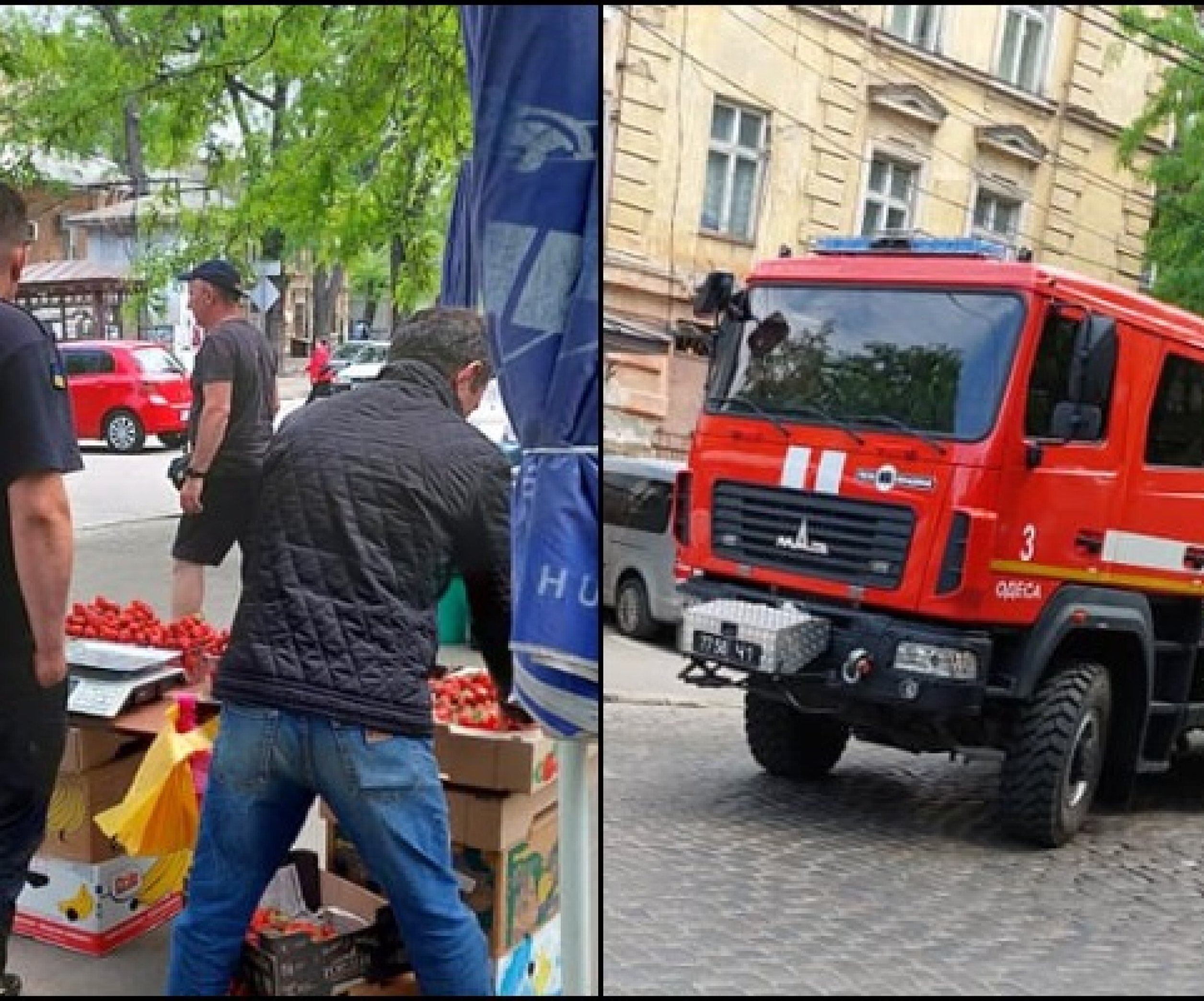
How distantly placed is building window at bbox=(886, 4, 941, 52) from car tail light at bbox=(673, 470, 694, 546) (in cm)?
134

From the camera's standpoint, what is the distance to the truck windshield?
4.07 metres

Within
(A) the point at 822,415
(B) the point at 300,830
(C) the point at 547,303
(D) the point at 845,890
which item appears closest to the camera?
(C) the point at 547,303

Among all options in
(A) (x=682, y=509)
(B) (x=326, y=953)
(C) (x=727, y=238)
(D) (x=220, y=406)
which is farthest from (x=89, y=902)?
(C) (x=727, y=238)

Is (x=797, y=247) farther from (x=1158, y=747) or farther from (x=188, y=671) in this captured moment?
(x=1158, y=747)

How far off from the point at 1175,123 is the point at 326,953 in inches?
142

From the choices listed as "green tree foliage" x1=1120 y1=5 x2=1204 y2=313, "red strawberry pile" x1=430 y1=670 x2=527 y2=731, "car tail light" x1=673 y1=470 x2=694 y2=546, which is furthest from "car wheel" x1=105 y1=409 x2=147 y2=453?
"green tree foliage" x1=1120 y1=5 x2=1204 y2=313

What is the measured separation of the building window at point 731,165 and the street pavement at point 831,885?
1.11 m

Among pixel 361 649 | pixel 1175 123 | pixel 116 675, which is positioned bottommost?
pixel 116 675

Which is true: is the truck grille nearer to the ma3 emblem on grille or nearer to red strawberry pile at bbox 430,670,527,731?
the ma3 emblem on grille

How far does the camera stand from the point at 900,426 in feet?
14.4

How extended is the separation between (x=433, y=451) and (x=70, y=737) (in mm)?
1532

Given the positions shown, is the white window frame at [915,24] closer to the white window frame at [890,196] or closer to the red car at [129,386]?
the white window frame at [890,196]

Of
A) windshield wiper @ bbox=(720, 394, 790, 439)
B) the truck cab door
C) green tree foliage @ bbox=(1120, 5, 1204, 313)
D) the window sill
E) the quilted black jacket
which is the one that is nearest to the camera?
the quilted black jacket

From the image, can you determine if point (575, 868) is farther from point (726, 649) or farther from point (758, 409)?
point (758, 409)
